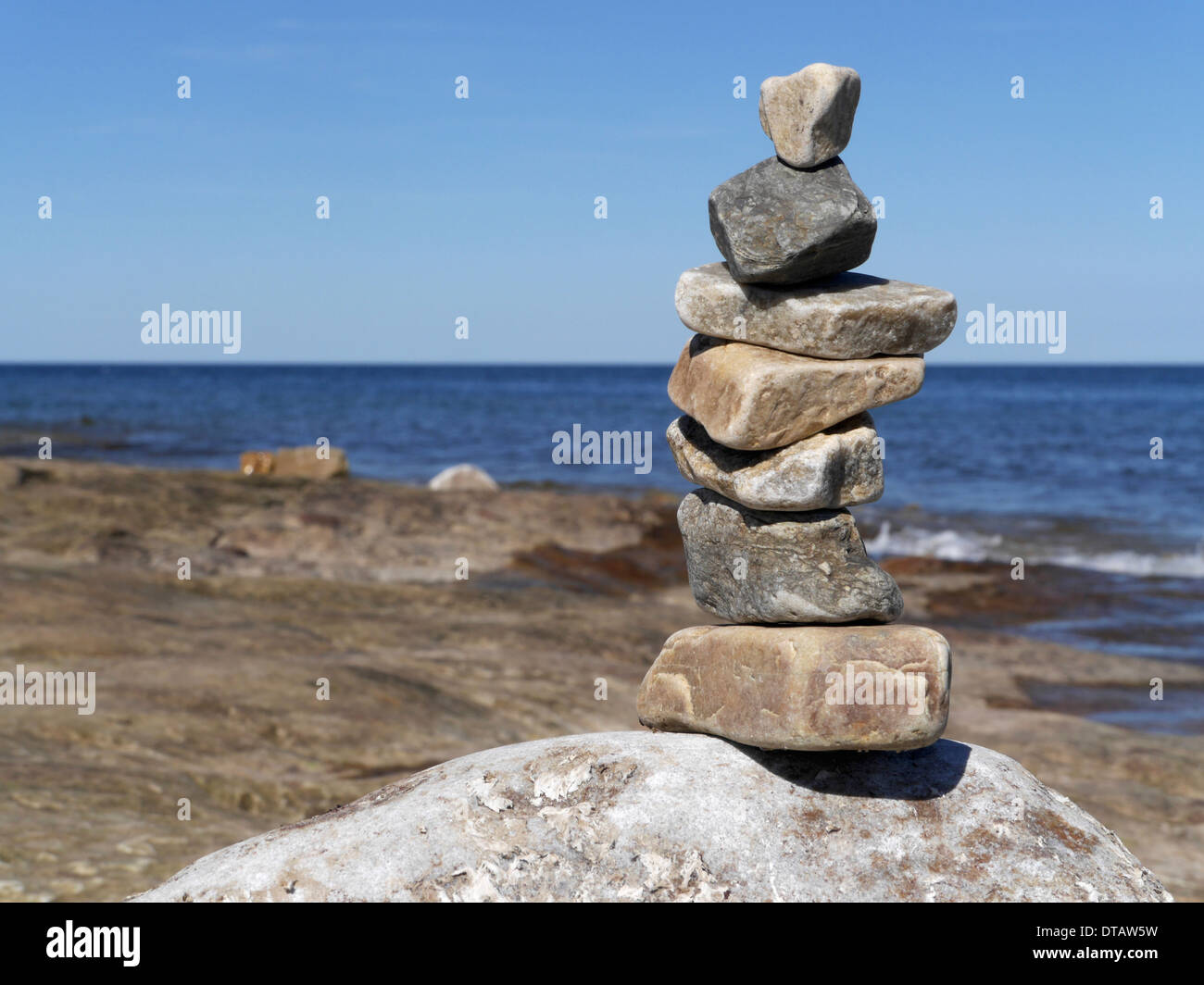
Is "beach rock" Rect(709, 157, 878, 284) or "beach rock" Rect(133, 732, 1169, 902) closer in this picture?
"beach rock" Rect(133, 732, 1169, 902)

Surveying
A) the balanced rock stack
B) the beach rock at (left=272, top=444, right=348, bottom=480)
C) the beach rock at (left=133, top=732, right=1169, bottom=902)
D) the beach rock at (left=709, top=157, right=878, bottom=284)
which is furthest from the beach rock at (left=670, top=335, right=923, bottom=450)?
the beach rock at (left=272, top=444, right=348, bottom=480)

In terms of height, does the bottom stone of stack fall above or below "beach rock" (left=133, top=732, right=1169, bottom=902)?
above

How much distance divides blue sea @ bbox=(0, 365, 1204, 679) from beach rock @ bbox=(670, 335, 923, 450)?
1208 centimetres

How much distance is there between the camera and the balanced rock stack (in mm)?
4730

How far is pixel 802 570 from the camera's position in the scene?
5.08 meters

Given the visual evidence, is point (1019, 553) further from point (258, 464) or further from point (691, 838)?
A: point (691, 838)

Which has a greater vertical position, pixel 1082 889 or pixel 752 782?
pixel 752 782

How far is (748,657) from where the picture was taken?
16.6 ft

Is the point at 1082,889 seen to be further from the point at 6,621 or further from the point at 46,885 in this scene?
the point at 6,621

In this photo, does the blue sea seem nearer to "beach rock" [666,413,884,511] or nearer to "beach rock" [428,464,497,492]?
"beach rock" [428,464,497,492]

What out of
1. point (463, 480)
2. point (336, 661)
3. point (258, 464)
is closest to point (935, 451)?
point (463, 480)

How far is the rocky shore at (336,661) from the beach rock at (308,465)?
6057 millimetres

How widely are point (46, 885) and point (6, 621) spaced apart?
5743 millimetres
